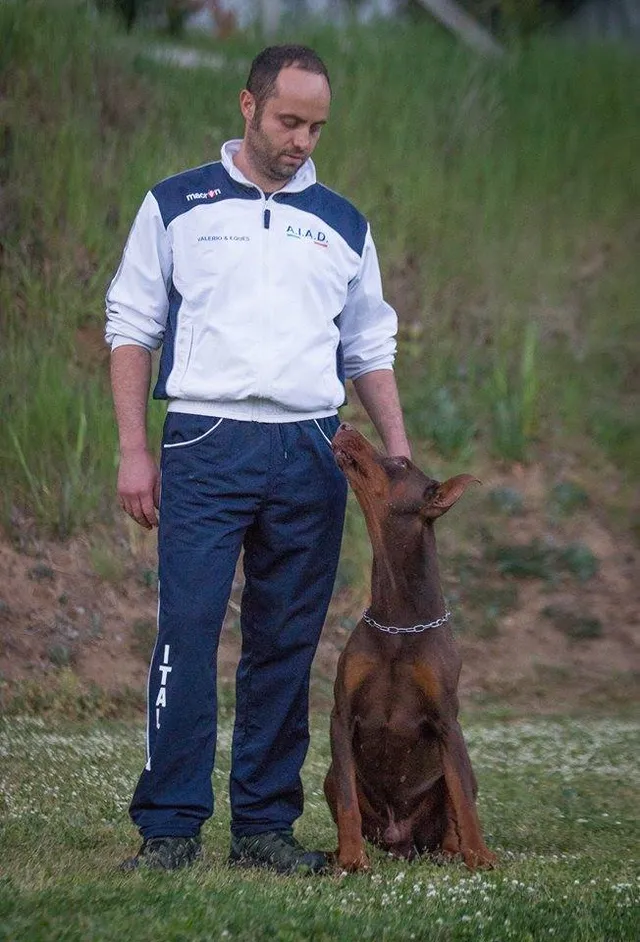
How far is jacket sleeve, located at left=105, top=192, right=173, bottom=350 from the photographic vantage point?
16.0 ft

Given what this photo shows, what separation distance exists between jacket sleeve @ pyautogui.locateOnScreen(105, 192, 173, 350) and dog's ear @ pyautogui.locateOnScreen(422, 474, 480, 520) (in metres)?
1.07

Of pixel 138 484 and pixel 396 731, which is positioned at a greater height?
pixel 138 484

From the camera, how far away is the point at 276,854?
496 centimetres

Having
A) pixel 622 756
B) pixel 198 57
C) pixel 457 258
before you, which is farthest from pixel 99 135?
pixel 622 756

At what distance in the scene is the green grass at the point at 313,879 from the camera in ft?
12.4

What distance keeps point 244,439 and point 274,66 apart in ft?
3.98

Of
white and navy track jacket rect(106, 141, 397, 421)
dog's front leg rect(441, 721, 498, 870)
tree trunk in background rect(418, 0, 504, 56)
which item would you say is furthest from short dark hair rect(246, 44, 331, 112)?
tree trunk in background rect(418, 0, 504, 56)

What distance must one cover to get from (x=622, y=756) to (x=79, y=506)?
14.2ft

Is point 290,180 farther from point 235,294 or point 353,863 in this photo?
point 353,863

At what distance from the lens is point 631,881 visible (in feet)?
16.1

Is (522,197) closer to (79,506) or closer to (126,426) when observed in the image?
(79,506)

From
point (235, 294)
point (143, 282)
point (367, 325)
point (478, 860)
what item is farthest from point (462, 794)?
point (143, 282)

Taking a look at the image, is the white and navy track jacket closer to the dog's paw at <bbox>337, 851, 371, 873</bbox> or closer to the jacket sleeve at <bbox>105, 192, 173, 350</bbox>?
the jacket sleeve at <bbox>105, 192, 173, 350</bbox>

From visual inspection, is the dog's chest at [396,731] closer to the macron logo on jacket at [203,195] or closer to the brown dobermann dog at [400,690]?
the brown dobermann dog at [400,690]
